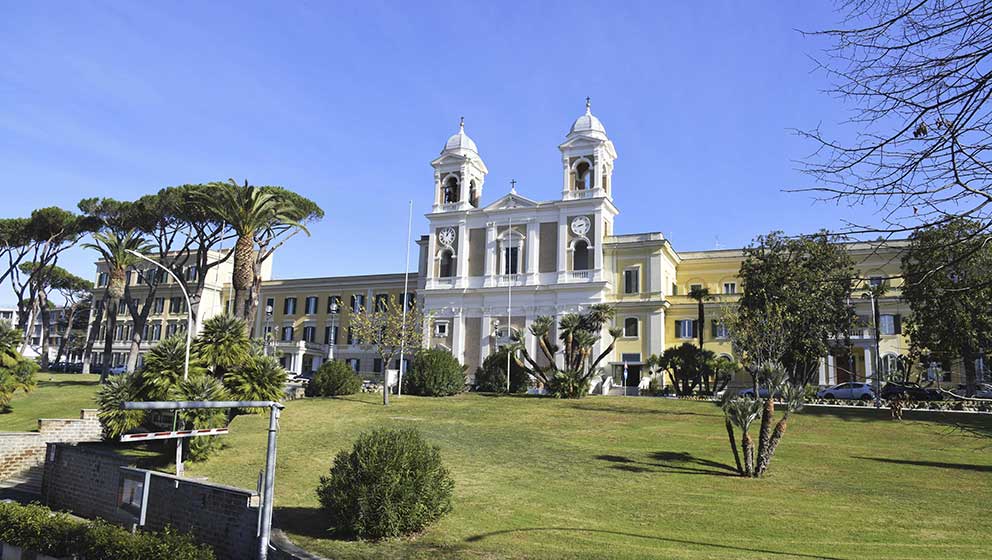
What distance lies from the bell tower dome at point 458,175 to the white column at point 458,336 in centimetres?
965

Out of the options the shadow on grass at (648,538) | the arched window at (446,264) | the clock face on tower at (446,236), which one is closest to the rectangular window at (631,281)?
the arched window at (446,264)

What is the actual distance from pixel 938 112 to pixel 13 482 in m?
24.2

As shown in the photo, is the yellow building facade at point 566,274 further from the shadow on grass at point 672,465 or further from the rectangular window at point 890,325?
the shadow on grass at point 672,465

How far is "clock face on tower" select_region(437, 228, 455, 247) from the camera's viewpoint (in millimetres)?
58469

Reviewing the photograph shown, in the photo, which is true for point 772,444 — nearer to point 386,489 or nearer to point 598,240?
point 386,489

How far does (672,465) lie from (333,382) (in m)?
21.8

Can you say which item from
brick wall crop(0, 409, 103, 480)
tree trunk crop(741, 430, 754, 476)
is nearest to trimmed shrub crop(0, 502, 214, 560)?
brick wall crop(0, 409, 103, 480)

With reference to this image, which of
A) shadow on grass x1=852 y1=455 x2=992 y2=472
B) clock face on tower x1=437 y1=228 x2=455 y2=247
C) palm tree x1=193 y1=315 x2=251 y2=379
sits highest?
clock face on tower x1=437 y1=228 x2=455 y2=247

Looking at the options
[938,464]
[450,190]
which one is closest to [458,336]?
[450,190]

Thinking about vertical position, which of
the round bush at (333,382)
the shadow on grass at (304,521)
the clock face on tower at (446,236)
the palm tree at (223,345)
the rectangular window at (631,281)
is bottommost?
the shadow on grass at (304,521)

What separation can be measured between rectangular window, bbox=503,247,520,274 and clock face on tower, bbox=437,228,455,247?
5013 millimetres

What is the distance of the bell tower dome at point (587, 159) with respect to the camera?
55.2 meters

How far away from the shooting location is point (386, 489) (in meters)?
11.8

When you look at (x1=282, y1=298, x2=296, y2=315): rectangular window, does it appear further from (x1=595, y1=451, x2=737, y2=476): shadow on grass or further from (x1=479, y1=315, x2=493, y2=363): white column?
(x1=595, y1=451, x2=737, y2=476): shadow on grass
